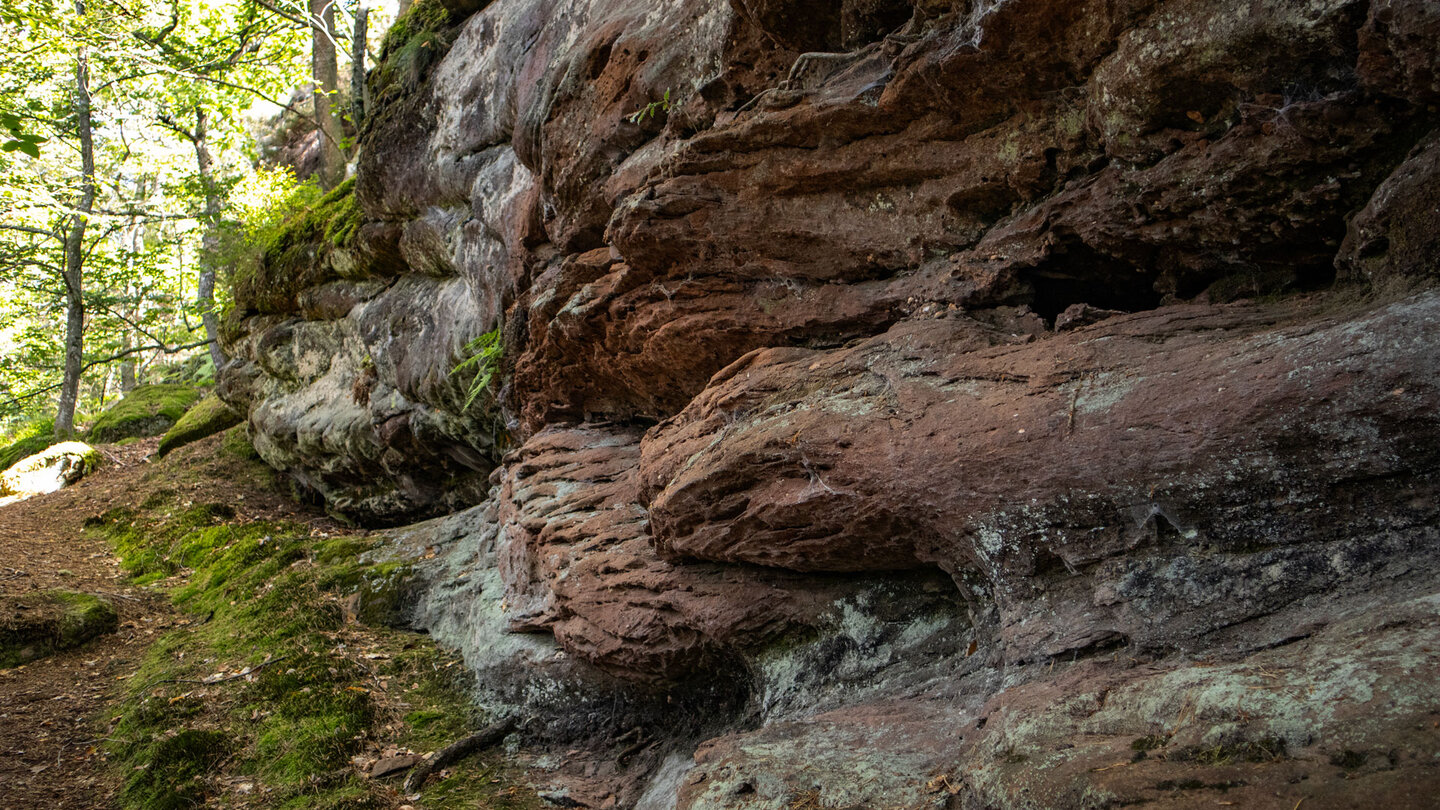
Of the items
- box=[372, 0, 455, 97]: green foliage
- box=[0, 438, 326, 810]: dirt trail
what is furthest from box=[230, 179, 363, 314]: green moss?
box=[0, 438, 326, 810]: dirt trail

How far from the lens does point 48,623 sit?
9.81 m

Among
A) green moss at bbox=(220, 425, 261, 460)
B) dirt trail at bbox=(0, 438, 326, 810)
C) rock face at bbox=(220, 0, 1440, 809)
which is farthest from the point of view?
green moss at bbox=(220, 425, 261, 460)

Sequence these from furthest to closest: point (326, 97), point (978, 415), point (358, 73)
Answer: point (326, 97) < point (358, 73) < point (978, 415)

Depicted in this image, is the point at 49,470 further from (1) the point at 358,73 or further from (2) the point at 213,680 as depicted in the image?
(2) the point at 213,680

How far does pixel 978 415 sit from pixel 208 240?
2572 cm

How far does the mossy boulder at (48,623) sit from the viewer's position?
31.0ft

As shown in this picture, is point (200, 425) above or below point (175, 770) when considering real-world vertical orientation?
above

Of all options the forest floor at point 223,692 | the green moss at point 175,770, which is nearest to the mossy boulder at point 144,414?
the forest floor at point 223,692

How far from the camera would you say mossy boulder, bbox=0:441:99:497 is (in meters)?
18.1

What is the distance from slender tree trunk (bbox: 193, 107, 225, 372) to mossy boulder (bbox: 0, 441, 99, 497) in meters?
3.52

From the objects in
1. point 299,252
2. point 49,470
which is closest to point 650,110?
point 299,252

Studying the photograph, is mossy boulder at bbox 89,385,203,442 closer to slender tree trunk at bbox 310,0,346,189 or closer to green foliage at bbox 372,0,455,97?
slender tree trunk at bbox 310,0,346,189

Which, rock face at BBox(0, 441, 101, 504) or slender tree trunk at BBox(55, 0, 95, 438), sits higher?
slender tree trunk at BBox(55, 0, 95, 438)

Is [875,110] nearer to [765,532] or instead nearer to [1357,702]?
[765,532]
